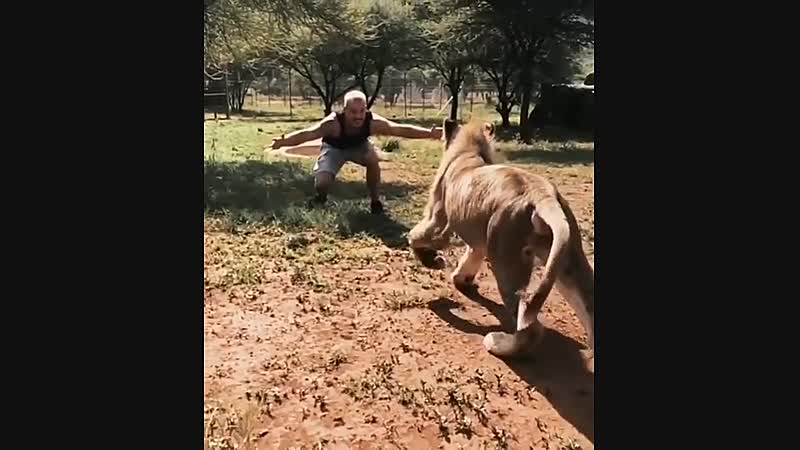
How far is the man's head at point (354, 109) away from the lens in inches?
151

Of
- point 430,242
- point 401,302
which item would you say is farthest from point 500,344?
point 430,242

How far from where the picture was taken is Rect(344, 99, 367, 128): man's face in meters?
3.84

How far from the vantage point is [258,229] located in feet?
11.0

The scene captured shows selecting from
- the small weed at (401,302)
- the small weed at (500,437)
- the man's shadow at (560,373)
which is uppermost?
the small weed at (401,302)

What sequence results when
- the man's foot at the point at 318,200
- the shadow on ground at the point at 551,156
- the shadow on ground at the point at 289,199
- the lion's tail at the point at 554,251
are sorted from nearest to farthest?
the lion's tail at the point at 554,251
the shadow on ground at the point at 289,199
the man's foot at the point at 318,200
the shadow on ground at the point at 551,156

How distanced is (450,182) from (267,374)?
102 centimetres

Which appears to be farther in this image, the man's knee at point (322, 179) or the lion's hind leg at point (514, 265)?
the man's knee at point (322, 179)

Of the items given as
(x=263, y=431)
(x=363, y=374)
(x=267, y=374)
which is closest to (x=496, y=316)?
(x=363, y=374)

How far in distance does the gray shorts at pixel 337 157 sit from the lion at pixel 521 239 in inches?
63.3

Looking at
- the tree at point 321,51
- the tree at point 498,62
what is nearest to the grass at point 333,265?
the tree at point 321,51

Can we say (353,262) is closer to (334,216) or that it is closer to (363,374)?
(334,216)

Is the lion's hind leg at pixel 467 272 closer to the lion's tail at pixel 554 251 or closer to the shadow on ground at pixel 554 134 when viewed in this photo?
the lion's tail at pixel 554 251

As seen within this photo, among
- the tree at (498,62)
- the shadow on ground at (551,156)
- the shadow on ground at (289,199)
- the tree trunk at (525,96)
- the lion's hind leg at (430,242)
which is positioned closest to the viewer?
the lion's hind leg at (430,242)

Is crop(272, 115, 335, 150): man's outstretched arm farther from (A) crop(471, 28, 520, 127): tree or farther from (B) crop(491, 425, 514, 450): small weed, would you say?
(A) crop(471, 28, 520, 127): tree
